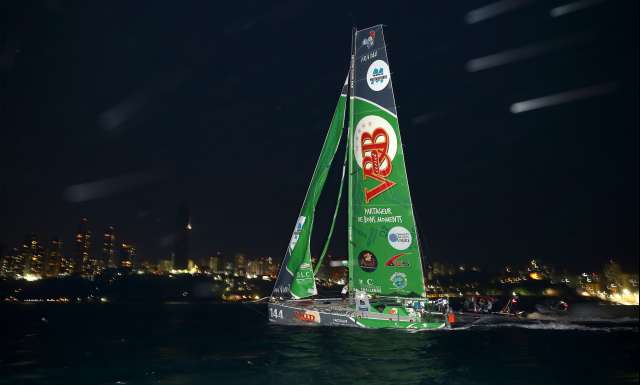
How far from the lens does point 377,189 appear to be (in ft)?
102

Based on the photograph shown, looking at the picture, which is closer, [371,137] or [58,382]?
[58,382]

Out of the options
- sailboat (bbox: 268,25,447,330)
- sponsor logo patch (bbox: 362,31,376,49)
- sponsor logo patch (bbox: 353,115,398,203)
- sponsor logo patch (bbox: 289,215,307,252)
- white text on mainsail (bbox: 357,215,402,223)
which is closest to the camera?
sailboat (bbox: 268,25,447,330)

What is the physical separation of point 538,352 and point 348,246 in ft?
43.2

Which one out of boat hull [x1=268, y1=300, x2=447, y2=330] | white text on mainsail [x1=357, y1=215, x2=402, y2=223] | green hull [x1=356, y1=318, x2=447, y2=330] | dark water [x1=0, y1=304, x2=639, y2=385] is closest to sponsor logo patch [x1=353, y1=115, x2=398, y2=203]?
white text on mainsail [x1=357, y1=215, x2=402, y2=223]

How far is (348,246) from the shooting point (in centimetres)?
3167

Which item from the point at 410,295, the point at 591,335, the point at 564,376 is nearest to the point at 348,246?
the point at 410,295

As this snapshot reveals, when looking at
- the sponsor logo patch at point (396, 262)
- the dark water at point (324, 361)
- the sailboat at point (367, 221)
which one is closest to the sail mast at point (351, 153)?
the sailboat at point (367, 221)

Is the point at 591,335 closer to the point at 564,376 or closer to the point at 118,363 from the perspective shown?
the point at 564,376

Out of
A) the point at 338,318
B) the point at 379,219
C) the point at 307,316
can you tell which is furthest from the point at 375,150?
the point at 307,316

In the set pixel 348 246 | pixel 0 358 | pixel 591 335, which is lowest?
pixel 591 335

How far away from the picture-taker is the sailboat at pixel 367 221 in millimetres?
29516

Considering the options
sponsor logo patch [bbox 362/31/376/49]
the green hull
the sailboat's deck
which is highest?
sponsor logo patch [bbox 362/31/376/49]

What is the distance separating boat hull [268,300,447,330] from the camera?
26984 millimetres

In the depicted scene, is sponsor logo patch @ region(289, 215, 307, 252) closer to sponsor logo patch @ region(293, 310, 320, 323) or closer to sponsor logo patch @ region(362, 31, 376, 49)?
sponsor logo patch @ region(293, 310, 320, 323)
